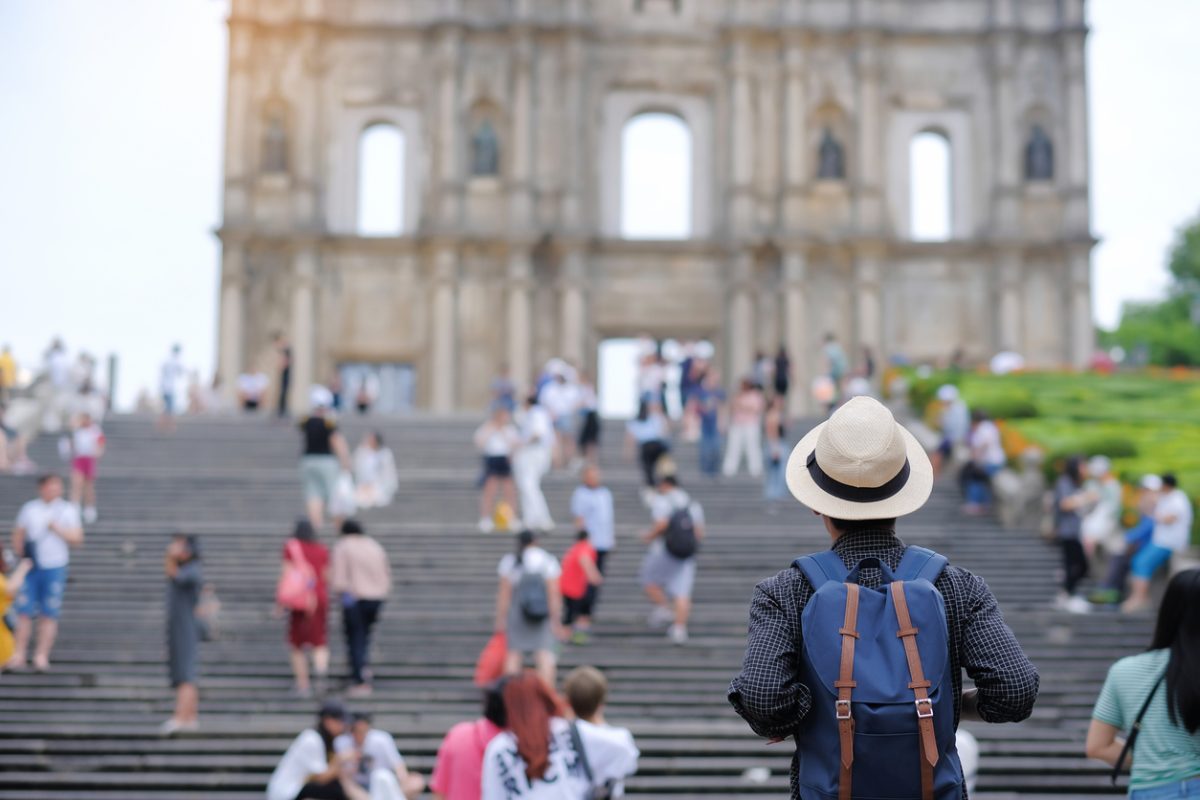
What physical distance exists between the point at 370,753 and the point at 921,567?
562cm

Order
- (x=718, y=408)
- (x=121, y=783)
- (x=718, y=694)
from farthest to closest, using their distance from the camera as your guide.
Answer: (x=718, y=408) → (x=718, y=694) → (x=121, y=783)

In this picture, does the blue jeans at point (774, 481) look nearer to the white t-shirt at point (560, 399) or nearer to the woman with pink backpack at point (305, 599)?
the white t-shirt at point (560, 399)

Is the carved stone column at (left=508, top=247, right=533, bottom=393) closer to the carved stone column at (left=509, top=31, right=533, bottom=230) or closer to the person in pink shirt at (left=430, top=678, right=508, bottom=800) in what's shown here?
the carved stone column at (left=509, top=31, right=533, bottom=230)

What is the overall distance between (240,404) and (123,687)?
69.9 ft

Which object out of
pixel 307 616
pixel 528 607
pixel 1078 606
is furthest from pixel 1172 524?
pixel 307 616

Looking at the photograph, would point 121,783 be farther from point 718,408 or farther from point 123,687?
point 718,408

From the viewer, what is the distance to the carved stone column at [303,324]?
36.9 m

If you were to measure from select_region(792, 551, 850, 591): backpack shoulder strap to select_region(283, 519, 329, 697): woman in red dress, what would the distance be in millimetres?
9825

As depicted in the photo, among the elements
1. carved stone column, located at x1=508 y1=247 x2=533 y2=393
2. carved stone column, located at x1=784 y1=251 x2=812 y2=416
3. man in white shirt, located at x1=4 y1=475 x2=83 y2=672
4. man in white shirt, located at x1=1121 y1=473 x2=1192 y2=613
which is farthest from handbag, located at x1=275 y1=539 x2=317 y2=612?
carved stone column, located at x1=784 y1=251 x2=812 y2=416

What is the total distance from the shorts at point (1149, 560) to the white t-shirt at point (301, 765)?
10.5 metres

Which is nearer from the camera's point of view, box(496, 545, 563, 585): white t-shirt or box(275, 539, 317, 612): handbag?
box(496, 545, 563, 585): white t-shirt

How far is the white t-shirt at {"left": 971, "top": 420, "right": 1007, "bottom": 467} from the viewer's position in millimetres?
21656

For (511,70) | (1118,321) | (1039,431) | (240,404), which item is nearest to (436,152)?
(511,70)

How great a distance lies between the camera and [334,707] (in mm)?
9023
